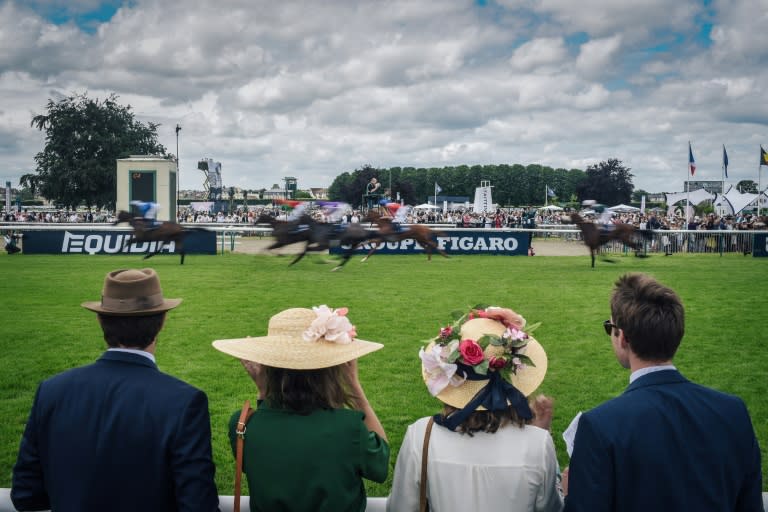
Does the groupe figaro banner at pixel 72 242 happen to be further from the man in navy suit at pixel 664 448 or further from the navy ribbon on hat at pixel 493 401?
the man in navy suit at pixel 664 448

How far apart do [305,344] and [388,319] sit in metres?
8.71

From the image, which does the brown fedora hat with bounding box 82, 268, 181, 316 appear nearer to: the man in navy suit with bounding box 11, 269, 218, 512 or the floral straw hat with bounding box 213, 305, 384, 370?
the man in navy suit with bounding box 11, 269, 218, 512

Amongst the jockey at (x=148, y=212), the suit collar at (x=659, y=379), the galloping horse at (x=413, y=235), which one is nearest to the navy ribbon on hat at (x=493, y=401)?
the suit collar at (x=659, y=379)

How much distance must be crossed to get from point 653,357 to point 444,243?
23699mm

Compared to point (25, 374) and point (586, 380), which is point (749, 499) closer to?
point (586, 380)

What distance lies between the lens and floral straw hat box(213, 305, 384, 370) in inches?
98.4

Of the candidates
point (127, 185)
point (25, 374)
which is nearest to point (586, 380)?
point (25, 374)

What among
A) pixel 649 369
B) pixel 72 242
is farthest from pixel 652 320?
pixel 72 242

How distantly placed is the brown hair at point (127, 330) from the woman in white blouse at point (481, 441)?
1130 mm

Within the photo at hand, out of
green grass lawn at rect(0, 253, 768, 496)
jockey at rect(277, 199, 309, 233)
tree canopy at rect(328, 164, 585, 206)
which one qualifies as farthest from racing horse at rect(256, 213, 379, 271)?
tree canopy at rect(328, 164, 585, 206)

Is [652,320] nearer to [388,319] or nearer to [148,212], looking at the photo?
[148,212]

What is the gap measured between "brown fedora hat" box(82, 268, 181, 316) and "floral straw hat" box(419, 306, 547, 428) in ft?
3.69

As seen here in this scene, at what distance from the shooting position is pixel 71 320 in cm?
1107

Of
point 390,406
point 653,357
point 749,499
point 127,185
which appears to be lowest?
point 390,406
